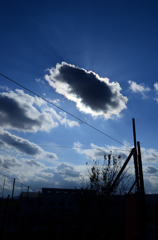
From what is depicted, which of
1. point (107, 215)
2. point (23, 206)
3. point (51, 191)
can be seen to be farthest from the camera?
point (51, 191)

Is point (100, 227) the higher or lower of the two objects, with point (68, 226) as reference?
higher

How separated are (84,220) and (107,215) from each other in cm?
410

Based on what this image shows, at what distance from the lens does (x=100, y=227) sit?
15.7m

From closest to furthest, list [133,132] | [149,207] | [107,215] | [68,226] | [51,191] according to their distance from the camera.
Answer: [133,132]
[107,215]
[68,226]
[149,207]
[51,191]

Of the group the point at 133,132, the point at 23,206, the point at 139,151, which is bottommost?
the point at 23,206

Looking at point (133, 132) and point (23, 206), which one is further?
point (23, 206)

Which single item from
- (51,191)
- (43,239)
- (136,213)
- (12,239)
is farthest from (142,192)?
(51,191)

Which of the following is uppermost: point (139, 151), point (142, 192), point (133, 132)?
point (133, 132)

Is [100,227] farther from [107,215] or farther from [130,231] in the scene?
[130,231]

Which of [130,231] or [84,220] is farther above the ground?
[130,231]

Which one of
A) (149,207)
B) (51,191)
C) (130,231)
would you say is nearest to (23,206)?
(51,191)

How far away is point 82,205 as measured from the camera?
18.8 meters

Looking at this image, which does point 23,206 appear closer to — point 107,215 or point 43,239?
point 43,239

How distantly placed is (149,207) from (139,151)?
1765 inches
